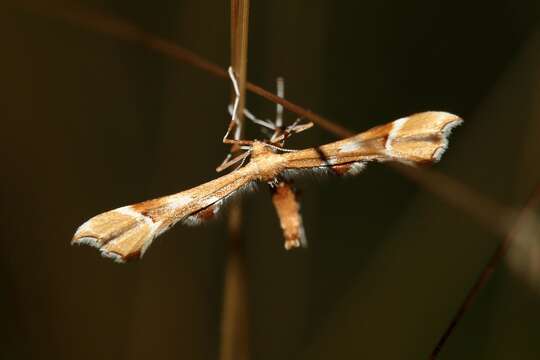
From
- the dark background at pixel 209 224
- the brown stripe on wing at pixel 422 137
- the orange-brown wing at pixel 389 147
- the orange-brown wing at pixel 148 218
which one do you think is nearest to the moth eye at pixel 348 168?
the orange-brown wing at pixel 389 147

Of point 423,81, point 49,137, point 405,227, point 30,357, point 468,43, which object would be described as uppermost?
point 468,43

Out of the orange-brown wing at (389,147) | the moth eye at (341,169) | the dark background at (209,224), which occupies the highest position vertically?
the orange-brown wing at (389,147)

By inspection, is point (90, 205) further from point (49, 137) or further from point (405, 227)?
point (405, 227)

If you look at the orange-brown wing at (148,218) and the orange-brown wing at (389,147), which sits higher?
the orange-brown wing at (389,147)

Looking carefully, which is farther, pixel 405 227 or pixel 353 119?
pixel 353 119

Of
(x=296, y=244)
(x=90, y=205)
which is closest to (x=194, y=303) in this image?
(x=90, y=205)

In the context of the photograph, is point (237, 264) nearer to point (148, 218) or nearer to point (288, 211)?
point (148, 218)

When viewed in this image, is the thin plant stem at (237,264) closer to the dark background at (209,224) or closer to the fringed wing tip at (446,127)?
the fringed wing tip at (446,127)
